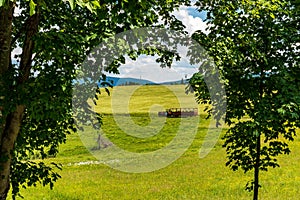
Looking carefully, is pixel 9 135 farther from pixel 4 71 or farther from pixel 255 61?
pixel 255 61

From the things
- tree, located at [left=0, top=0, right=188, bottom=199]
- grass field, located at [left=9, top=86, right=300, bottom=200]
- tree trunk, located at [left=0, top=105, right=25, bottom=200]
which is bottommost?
grass field, located at [left=9, top=86, right=300, bottom=200]

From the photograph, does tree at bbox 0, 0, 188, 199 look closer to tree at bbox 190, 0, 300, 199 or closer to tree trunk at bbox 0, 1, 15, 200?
tree trunk at bbox 0, 1, 15, 200

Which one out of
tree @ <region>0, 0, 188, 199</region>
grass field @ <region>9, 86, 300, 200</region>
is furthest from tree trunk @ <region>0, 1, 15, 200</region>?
grass field @ <region>9, 86, 300, 200</region>

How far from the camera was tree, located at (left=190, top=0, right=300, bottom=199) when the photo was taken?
7680mm

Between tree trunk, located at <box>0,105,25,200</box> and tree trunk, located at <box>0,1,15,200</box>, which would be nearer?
tree trunk, located at <box>0,1,15,200</box>

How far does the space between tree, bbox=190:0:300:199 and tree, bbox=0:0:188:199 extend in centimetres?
120

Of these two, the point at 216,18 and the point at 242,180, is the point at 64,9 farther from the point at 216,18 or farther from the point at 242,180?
the point at 242,180

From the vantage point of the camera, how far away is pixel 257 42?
8789 millimetres

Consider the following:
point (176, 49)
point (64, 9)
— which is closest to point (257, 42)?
point (176, 49)

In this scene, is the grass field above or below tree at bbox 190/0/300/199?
below

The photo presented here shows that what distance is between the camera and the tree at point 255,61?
7680mm

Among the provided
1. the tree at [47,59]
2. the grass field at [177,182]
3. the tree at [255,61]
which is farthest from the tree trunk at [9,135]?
the tree at [255,61]

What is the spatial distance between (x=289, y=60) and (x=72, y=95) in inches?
205

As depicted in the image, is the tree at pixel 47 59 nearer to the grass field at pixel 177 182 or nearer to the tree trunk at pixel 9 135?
the tree trunk at pixel 9 135
